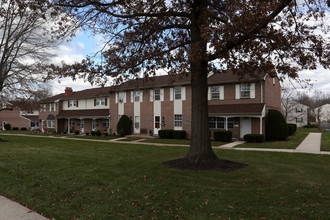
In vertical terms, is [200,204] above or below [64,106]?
below

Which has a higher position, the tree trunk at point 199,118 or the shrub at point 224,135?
the tree trunk at point 199,118

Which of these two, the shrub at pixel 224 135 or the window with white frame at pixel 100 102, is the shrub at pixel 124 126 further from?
the shrub at pixel 224 135

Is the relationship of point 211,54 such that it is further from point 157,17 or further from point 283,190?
point 283,190

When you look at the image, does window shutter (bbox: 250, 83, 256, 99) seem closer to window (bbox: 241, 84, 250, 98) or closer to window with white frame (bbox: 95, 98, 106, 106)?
window (bbox: 241, 84, 250, 98)

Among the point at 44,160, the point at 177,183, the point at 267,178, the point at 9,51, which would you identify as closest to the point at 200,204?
the point at 177,183

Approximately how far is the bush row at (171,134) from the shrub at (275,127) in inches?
289

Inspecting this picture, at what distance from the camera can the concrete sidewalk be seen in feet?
15.6

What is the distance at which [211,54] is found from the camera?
868 centimetres

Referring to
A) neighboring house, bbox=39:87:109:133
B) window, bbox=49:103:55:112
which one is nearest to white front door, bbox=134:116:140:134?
neighboring house, bbox=39:87:109:133

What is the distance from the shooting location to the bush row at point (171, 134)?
2300 centimetres

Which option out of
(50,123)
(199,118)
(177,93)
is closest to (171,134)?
(177,93)

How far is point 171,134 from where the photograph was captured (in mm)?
23672

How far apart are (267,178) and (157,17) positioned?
6.97 meters

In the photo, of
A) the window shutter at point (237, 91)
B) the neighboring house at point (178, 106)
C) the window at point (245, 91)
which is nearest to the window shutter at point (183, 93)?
the neighboring house at point (178, 106)
